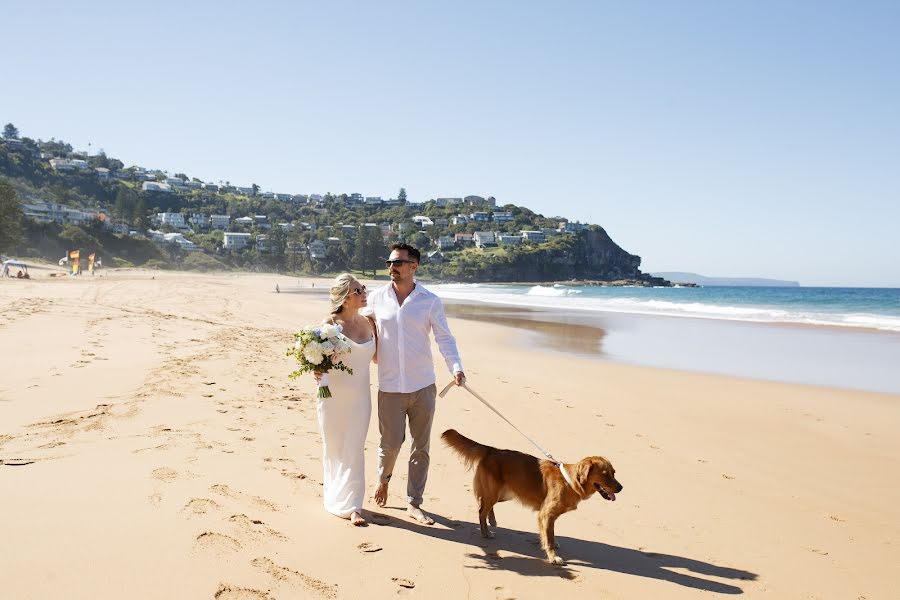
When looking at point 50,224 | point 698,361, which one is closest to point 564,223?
point 50,224

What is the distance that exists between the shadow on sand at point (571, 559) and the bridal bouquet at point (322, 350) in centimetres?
127

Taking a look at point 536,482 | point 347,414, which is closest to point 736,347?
point 536,482

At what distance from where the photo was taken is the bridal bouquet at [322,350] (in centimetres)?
425

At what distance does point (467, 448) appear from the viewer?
15.0 ft

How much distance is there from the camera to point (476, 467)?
4551 mm

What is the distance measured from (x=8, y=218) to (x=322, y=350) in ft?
221

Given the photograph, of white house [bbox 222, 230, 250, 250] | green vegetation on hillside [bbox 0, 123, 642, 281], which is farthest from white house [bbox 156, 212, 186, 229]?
white house [bbox 222, 230, 250, 250]

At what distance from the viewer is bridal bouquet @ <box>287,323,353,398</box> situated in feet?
13.9

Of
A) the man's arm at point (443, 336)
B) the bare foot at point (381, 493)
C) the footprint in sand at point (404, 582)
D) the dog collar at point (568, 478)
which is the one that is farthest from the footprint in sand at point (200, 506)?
the dog collar at point (568, 478)

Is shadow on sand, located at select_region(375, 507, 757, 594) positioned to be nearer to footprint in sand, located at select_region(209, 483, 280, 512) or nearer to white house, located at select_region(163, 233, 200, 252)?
footprint in sand, located at select_region(209, 483, 280, 512)

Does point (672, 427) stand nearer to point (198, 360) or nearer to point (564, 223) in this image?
point (198, 360)

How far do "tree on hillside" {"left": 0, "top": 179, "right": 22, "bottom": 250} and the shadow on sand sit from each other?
67.1 meters

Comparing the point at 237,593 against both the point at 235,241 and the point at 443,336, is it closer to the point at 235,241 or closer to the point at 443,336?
the point at 443,336

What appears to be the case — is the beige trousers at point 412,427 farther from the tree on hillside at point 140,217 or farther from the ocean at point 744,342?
the tree on hillside at point 140,217
